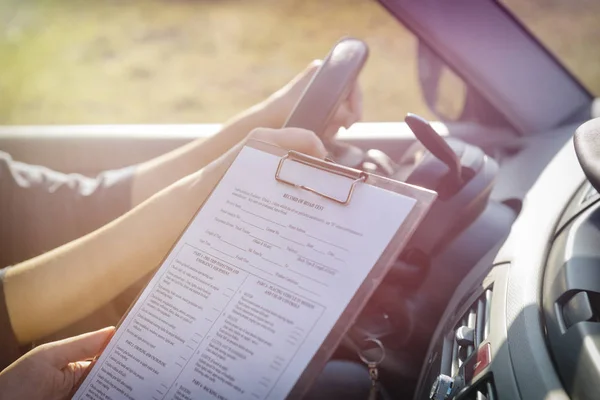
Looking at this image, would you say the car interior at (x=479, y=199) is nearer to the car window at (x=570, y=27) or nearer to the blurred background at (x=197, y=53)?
the blurred background at (x=197, y=53)

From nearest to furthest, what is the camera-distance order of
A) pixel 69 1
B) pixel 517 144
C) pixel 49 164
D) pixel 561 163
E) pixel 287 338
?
pixel 287 338 < pixel 561 163 < pixel 517 144 < pixel 49 164 < pixel 69 1

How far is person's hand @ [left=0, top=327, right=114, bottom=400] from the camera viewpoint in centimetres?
84

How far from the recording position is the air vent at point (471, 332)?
0.84 m

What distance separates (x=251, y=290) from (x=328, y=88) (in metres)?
0.52

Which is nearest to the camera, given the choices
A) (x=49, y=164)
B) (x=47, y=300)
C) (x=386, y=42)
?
(x=47, y=300)

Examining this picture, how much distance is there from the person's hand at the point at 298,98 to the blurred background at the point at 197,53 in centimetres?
185

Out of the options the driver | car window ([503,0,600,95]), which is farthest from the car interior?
car window ([503,0,600,95])

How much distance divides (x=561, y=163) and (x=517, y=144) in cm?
42

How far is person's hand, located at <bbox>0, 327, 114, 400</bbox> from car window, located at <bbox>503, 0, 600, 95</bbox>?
3132 millimetres

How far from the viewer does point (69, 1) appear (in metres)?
5.73

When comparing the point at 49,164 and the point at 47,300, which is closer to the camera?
the point at 47,300

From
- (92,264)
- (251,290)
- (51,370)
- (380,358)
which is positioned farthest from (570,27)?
(51,370)

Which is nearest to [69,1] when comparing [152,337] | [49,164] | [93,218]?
[49,164]

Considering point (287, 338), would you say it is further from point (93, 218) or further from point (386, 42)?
point (386, 42)
